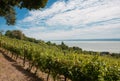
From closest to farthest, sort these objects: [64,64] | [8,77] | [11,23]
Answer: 1. [64,64]
2. [8,77]
3. [11,23]

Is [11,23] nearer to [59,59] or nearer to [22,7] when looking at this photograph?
[22,7]

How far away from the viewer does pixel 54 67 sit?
514 inches

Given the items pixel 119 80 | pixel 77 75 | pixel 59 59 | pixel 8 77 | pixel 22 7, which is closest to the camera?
pixel 119 80

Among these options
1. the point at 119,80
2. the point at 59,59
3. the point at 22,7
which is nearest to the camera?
the point at 119,80

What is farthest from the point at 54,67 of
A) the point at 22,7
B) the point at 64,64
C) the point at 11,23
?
the point at 11,23

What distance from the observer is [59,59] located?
12.7m

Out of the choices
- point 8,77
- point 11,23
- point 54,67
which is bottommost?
point 8,77

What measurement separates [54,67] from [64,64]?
1502 millimetres

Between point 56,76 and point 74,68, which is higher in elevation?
point 74,68

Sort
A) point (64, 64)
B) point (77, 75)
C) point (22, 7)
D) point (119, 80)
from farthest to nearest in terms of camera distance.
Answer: point (22, 7), point (64, 64), point (77, 75), point (119, 80)

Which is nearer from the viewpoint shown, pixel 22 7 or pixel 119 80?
pixel 119 80

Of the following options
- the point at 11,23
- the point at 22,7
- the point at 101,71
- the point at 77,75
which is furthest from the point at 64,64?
the point at 11,23

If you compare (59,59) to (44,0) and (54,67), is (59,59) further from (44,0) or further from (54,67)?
(44,0)

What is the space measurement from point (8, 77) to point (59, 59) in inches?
164
